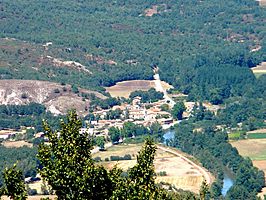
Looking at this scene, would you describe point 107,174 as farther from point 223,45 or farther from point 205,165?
point 223,45

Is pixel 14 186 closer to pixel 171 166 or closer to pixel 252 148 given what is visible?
pixel 171 166

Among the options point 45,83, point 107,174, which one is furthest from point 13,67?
point 107,174

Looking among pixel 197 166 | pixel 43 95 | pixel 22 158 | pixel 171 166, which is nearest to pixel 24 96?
pixel 43 95

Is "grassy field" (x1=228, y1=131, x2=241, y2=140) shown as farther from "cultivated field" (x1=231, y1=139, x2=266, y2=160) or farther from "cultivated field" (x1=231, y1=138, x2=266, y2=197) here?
"cultivated field" (x1=231, y1=139, x2=266, y2=160)

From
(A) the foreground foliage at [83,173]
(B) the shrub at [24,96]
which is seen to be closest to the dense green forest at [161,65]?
(B) the shrub at [24,96]

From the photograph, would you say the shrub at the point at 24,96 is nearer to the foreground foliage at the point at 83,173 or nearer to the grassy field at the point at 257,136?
the grassy field at the point at 257,136

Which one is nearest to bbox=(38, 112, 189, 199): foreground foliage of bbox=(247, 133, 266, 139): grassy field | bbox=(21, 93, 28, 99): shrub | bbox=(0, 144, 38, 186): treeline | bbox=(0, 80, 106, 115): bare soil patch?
bbox=(0, 144, 38, 186): treeline

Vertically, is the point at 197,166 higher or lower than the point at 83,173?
lower
